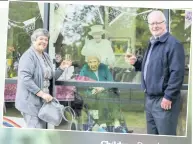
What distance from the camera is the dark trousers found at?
1978 millimetres

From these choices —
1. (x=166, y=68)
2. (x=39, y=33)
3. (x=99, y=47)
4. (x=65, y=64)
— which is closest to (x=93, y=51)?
(x=99, y=47)

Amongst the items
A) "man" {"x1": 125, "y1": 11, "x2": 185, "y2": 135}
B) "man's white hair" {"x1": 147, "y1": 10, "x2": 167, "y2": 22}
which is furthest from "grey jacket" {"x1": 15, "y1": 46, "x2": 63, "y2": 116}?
"man's white hair" {"x1": 147, "y1": 10, "x2": 167, "y2": 22}

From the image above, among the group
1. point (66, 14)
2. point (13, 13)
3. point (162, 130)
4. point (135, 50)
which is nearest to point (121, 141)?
point (162, 130)

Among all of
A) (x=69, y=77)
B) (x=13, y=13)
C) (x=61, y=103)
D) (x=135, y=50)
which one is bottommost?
(x=61, y=103)

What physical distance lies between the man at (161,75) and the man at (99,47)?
107 mm

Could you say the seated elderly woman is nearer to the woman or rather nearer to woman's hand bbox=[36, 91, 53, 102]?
the woman

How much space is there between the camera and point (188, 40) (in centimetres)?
198

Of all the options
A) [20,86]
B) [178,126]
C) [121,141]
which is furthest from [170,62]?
[20,86]

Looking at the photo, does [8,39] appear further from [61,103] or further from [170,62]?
[170,62]

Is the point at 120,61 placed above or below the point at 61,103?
above

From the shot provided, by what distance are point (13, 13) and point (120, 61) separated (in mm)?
723

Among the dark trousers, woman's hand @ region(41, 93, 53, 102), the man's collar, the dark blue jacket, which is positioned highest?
the man's collar

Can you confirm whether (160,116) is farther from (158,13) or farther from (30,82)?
(30,82)

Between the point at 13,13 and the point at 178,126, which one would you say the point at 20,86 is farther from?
the point at 178,126
